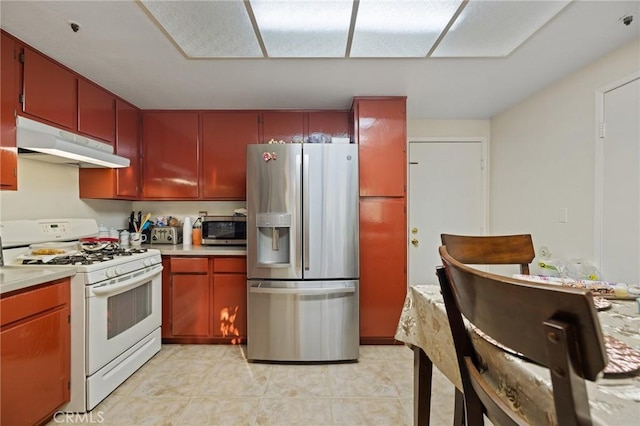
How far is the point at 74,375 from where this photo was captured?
172cm

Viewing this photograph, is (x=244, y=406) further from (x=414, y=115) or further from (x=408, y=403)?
(x=414, y=115)

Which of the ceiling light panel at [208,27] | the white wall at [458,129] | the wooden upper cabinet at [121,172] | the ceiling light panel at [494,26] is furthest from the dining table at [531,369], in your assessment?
the wooden upper cabinet at [121,172]

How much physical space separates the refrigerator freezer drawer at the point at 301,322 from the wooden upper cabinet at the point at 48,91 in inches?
70.9

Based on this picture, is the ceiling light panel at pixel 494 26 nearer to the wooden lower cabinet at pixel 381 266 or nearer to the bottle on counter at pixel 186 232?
the wooden lower cabinet at pixel 381 266

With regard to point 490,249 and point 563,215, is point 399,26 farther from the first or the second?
point 563,215

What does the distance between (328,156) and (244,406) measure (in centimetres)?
182

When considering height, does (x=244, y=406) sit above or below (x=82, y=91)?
below

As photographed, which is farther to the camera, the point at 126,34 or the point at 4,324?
the point at 126,34

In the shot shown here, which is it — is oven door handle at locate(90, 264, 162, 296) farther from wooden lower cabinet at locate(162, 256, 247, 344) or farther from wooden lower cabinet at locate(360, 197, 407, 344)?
wooden lower cabinet at locate(360, 197, 407, 344)

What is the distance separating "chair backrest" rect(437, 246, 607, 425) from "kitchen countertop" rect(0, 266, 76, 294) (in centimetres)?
187

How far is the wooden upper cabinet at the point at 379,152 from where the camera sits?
8.57 ft

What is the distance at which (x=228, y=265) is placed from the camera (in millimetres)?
2625

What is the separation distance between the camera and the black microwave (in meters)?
2.84

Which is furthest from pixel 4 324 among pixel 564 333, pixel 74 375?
pixel 564 333
